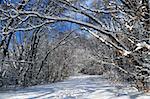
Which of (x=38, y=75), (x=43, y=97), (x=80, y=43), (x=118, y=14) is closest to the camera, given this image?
(x=118, y=14)

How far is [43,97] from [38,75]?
13.9 meters

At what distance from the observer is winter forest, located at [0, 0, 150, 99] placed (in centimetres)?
739

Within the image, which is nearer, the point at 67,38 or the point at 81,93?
the point at 81,93

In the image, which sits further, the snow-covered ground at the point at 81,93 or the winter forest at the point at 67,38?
the snow-covered ground at the point at 81,93

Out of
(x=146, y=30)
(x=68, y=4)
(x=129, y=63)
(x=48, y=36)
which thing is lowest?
(x=129, y=63)

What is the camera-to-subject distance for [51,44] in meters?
27.8

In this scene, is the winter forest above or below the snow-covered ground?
above

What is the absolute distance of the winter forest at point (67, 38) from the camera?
739 centimetres

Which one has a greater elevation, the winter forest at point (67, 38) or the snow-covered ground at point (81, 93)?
the winter forest at point (67, 38)

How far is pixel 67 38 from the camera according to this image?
80.6 ft

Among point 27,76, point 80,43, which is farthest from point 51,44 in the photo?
point 80,43

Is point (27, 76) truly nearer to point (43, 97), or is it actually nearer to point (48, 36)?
point (48, 36)

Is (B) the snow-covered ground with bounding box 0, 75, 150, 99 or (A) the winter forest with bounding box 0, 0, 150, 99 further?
(B) the snow-covered ground with bounding box 0, 75, 150, 99

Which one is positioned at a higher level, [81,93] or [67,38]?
[67,38]
